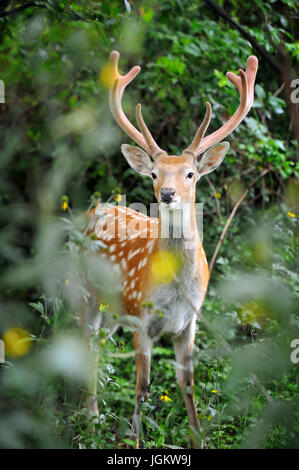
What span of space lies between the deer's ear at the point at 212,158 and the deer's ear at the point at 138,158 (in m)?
0.36

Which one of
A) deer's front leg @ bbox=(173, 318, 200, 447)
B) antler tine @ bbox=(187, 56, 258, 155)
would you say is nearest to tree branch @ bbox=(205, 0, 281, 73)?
antler tine @ bbox=(187, 56, 258, 155)

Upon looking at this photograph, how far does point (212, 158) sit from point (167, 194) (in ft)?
2.21

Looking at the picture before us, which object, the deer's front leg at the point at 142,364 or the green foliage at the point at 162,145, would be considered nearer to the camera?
the green foliage at the point at 162,145

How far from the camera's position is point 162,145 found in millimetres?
6074

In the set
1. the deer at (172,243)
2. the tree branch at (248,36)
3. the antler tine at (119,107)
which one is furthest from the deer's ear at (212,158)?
the tree branch at (248,36)

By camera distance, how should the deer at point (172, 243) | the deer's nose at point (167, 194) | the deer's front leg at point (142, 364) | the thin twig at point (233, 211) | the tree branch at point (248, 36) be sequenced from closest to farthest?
the tree branch at point (248, 36), the deer's nose at point (167, 194), the deer at point (172, 243), the deer's front leg at point (142, 364), the thin twig at point (233, 211)

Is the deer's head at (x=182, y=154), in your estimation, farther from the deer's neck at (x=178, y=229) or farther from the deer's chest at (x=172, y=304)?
the deer's chest at (x=172, y=304)

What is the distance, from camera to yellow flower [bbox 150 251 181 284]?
→ 3.35m

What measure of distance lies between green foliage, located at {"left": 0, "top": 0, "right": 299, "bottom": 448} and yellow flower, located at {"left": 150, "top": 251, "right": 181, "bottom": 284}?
0.40m

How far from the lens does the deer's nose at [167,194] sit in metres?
3.04

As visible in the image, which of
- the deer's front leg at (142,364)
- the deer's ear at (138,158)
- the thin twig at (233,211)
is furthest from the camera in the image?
the thin twig at (233,211)

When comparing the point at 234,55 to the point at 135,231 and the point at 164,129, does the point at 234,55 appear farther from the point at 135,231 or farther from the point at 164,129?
the point at 135,231

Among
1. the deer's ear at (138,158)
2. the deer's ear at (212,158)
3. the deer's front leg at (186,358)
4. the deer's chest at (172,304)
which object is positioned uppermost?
the deer's ear at (212,158)

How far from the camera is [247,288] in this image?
170 cm
